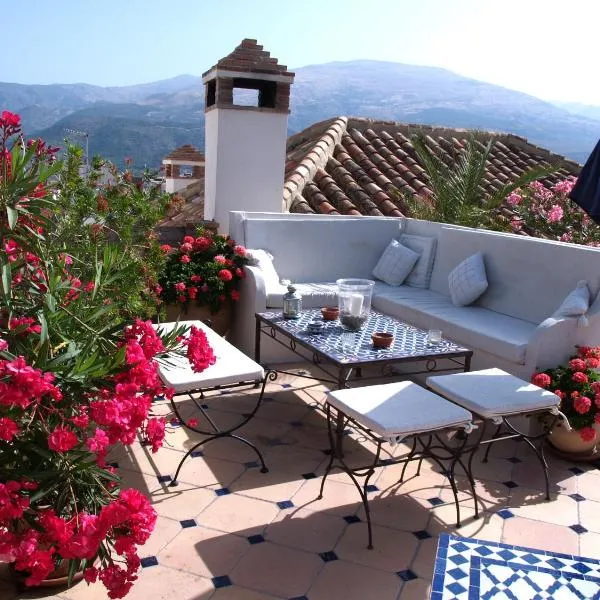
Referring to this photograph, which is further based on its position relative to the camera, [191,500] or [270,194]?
[270,194]

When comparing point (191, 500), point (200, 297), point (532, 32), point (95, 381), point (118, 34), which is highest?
point (118, 34)

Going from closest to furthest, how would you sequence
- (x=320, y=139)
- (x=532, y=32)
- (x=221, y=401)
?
(x=221, y=401) < (x=532, y=32) < (x=320, y=139)

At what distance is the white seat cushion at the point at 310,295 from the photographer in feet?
17.6

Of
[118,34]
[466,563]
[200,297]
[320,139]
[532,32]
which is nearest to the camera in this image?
[466,563]

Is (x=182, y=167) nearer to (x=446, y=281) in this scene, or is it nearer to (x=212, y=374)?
(x=446, y=281)

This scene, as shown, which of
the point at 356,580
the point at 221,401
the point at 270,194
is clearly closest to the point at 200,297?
the point at 221,401

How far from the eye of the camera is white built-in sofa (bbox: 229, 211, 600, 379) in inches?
171

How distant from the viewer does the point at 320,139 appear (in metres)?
9.35

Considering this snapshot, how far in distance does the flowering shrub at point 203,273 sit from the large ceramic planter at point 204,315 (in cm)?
7

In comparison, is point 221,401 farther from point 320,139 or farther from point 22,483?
point 320,139

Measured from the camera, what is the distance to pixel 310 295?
5566 millimetres

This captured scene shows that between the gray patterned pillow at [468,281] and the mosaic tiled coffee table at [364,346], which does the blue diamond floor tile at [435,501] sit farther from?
the gray patterned pillow at [468,281]

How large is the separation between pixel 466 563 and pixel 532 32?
20.4ft

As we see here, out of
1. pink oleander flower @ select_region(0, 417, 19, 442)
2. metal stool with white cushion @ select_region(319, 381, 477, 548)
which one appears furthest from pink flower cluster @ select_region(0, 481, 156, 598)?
metal stool with white cushion @ select_region(319, 381, 477, 548)
